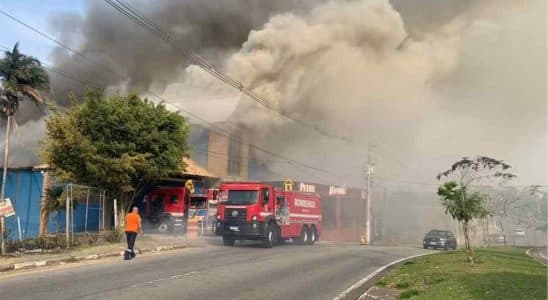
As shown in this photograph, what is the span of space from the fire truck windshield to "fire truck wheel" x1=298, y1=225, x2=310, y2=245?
5.44 m

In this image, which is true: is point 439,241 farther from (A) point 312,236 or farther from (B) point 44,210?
(B) point 44,210

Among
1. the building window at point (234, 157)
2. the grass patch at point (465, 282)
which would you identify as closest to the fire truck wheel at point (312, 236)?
the building window at point (234, 157)

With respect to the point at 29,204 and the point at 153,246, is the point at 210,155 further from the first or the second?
the point at 153,246

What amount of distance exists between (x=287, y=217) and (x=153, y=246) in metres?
7.29

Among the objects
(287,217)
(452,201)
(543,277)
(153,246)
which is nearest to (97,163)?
(153,246)

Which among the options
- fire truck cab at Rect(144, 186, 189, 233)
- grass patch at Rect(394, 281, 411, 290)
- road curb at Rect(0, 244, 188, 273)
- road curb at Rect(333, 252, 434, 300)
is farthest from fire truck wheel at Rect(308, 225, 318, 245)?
grass patch at Rect(394, 281, 411, 290)

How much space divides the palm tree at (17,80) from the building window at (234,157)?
49.6ft

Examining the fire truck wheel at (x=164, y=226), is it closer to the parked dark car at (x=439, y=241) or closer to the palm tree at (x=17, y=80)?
the palm tree at (x=17, y=80)

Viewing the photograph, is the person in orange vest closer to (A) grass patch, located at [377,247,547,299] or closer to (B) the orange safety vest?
(B) the orange safety vest

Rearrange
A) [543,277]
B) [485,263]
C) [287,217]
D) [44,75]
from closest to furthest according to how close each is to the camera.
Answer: [543,277]
[485,263]
[287,217]
[44,75]

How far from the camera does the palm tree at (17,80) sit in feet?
89.7

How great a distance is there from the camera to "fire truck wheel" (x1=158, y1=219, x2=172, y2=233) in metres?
30.1

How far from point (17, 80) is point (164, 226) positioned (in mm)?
10967

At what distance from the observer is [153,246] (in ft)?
65.2
